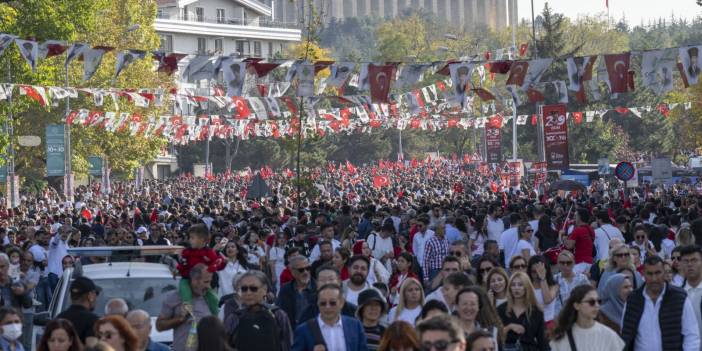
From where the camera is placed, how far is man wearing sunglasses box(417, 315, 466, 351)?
6.89 meters

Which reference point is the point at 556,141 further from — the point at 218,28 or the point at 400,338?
the point at 218,28

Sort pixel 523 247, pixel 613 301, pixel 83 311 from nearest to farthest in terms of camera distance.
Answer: pixel 83 311
pixel 613 301
pixel 523 247

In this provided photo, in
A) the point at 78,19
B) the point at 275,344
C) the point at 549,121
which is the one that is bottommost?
the point at 275,344

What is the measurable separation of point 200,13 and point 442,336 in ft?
337

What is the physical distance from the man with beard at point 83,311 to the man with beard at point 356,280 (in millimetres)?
A: 2261

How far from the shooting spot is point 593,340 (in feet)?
30.4

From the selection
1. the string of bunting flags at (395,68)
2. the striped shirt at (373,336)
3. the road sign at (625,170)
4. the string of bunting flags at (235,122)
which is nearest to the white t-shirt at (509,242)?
the striped shirt at (373,336)

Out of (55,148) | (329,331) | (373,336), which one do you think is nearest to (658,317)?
(373,336)

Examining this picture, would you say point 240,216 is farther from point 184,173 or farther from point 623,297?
point 184,173

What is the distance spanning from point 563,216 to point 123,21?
39.9 meters

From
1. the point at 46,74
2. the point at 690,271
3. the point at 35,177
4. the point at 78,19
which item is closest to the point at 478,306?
the point at 690,271

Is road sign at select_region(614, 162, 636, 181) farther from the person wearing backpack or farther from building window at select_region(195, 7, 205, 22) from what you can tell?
Answer: building window at select_region(195, 7, 205, 22)

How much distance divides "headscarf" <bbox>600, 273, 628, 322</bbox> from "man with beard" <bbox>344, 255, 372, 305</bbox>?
206 centimetres

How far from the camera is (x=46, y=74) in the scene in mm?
45906
